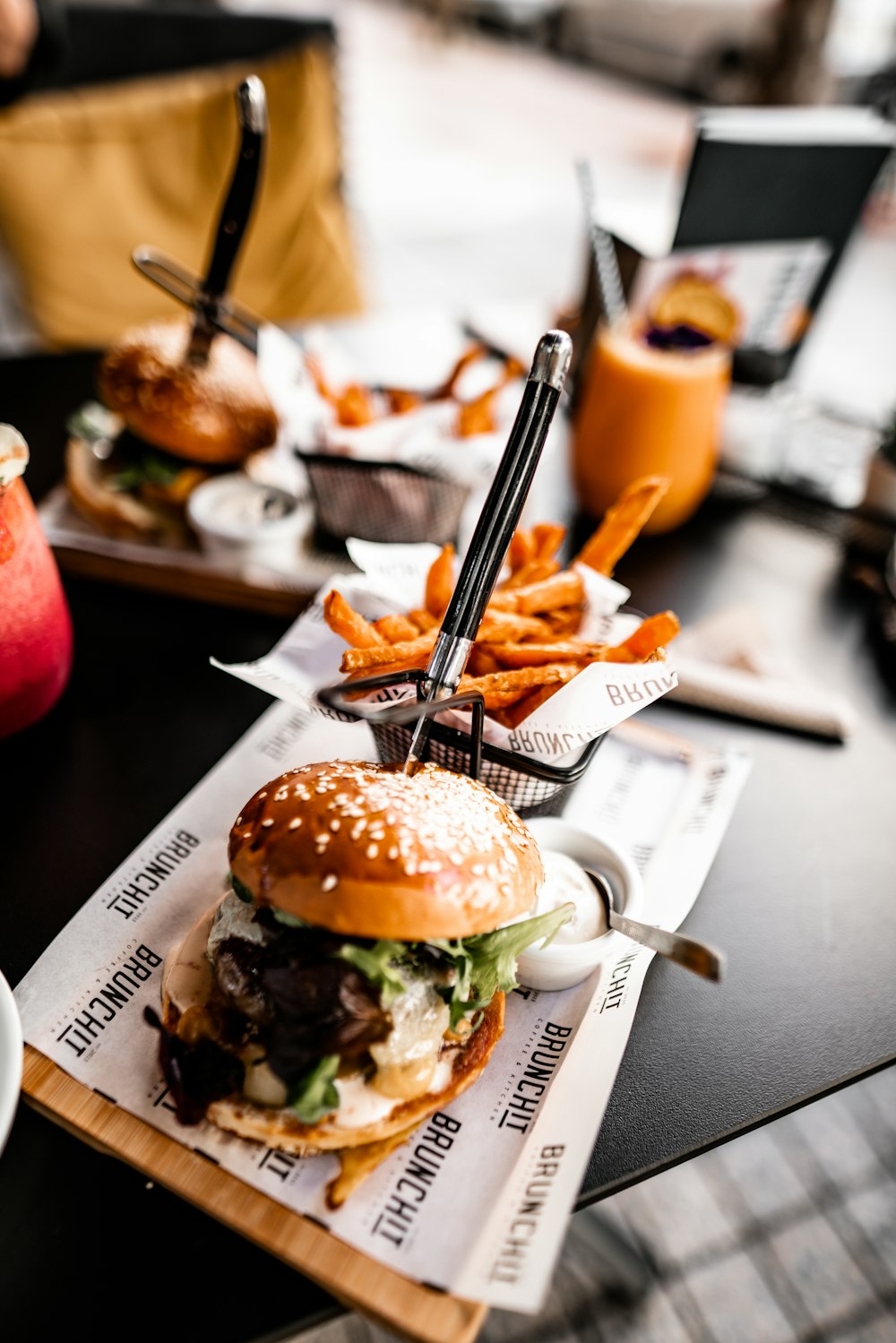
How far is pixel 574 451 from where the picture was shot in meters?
1.69

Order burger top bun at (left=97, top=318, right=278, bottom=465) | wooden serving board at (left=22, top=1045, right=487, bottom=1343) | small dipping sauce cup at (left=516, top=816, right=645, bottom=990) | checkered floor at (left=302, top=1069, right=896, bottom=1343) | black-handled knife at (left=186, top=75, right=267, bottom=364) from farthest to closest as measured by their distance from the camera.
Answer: checkered floor at (left=302, top=1069, right=896, bottom=1343), burger top bun at (left=97, top=318, right=278, bottom=465), black-handled knife at (left=186, top=75, right=267, bottom=364), small dipping sauce cup at (left=516, top=816, right=645, bottom=990), wooden serving board at (left=22, top=1045, right=487, bottom=1343)

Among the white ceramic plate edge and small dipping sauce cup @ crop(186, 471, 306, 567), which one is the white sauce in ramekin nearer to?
the white ceramic plate edge

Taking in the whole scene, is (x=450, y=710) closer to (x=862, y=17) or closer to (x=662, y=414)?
(x=662, y=414)

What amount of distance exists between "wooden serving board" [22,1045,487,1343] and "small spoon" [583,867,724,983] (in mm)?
321

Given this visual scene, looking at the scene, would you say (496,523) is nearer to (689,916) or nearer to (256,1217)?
(689,916)

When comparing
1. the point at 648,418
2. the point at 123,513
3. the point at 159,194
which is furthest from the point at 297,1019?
the point at 159,194

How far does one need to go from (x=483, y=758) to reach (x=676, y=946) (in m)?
0.29

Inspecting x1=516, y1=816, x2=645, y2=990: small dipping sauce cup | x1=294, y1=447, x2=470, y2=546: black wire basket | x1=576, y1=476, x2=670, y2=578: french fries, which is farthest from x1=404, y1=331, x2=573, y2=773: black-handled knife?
x1=294, y1=447, x2=470, y2=546: black wire basket

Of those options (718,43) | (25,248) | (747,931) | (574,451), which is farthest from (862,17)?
(747,931)

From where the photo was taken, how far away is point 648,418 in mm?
1520

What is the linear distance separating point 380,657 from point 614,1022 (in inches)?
17.8

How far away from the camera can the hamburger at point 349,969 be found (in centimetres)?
76

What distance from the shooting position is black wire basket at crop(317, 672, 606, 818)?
3.03 ft

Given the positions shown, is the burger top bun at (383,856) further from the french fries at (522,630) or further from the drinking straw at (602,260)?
the drinking straw at (602,260)
